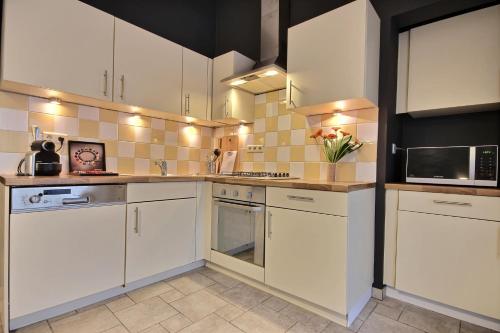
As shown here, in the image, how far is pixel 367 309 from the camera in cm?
170

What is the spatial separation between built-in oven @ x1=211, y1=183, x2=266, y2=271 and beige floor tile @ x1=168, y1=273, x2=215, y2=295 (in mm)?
185

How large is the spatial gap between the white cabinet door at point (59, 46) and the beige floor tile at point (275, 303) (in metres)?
1.86

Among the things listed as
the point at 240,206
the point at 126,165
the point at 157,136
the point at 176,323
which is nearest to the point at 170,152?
the point at 157,136

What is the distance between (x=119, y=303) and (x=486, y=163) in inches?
96.5

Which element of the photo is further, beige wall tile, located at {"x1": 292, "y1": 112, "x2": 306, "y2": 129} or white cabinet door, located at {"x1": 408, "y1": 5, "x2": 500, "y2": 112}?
beige wall tile, located at {"x1": 292, "y1": 112, "x2": 306, "y2": 129}

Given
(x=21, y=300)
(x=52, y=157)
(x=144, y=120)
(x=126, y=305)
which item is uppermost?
(x=144, y=120)

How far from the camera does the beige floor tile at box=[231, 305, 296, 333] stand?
1.47 meters

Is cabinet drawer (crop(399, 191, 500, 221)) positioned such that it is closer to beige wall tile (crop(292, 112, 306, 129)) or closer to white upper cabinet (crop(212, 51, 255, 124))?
beige wall tile (crop(292, 112, 306, 129))

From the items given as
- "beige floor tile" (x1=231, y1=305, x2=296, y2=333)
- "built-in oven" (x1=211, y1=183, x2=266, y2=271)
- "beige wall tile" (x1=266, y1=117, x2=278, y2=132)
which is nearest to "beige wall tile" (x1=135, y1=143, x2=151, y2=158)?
"built-in oven" (x1=211, y1=183, x2=266, y2=271)

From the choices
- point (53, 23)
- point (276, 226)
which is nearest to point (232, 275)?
point (276, 226)

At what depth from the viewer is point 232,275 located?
2131mm

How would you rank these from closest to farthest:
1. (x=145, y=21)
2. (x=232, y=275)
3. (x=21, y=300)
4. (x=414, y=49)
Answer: (x=21, y=300) < (x=414, y=49) < (x=232, y=275) < (x=145, y=21)

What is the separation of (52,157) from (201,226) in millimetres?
1195

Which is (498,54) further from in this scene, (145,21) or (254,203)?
(145,21)
